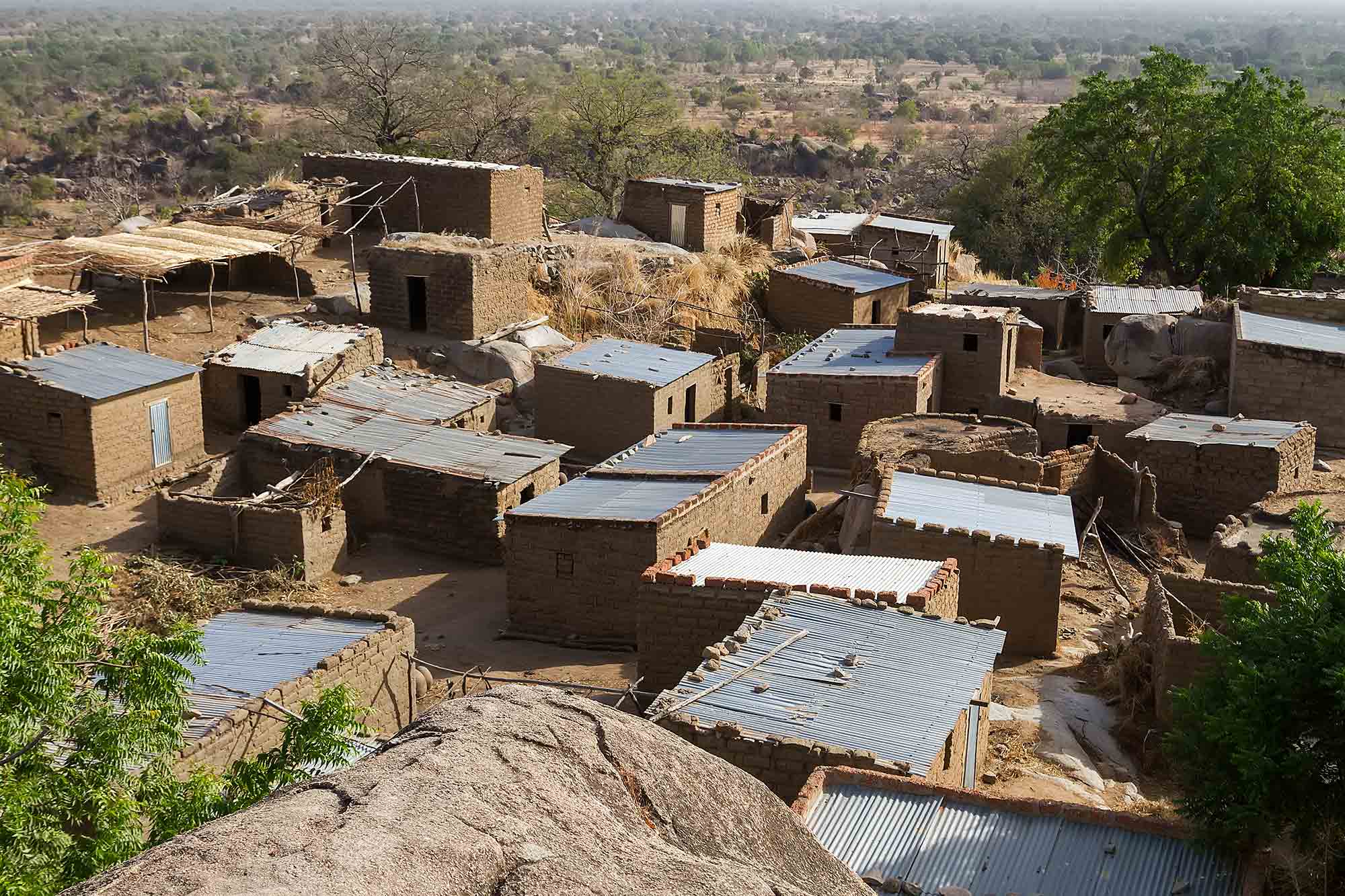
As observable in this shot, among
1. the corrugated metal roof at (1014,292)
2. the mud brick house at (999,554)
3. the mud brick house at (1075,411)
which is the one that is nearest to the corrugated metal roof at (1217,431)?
the mud brick house at (1075,411)

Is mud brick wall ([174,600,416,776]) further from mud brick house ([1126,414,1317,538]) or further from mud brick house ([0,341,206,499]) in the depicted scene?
mud brick house ([1126,414,1317,538])

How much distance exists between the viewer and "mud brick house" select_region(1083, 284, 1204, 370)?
87.0 ft

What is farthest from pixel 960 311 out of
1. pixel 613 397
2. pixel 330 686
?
pixel 330 686

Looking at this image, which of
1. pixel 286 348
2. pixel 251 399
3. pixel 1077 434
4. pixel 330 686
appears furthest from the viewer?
pixel 286 348

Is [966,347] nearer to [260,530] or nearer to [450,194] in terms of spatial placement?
[450,194]

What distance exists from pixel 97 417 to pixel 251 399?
3.47 metres

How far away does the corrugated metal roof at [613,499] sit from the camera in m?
16.0

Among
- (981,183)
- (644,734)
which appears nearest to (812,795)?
(644,734)

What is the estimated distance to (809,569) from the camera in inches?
525

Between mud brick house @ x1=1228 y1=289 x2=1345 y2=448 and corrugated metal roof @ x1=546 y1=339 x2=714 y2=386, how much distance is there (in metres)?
8.60

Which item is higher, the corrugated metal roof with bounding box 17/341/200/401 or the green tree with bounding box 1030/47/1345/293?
the green tree with bounding box 1030/47/1345/293

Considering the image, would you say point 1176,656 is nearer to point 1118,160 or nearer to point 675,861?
point 675,861

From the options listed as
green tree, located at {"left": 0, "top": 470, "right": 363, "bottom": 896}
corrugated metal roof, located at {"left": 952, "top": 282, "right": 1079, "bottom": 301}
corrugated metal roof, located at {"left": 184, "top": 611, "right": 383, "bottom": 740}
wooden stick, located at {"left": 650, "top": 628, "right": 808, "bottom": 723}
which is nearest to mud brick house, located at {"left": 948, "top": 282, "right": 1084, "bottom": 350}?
corrugated metal roof, located at {"left": 952, "top": 282, "right": 1079, "bottom": 301}

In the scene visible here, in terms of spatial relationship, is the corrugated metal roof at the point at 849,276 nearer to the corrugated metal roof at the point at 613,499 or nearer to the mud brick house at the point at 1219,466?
the mud brick house at the point at 1219,466
